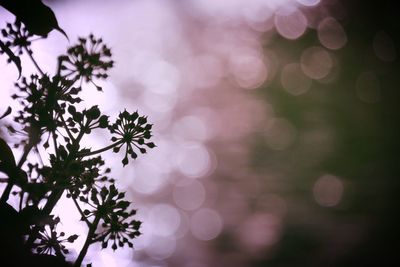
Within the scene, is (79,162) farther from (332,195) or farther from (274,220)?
(332,195)

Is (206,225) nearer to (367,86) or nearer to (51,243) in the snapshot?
(367,86)

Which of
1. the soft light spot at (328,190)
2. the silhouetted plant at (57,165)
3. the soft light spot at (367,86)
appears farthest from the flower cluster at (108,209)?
the soft light spot at (367,86)

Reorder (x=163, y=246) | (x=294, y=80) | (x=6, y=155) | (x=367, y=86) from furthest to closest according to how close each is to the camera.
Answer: (x=294, y=80) < (x=367, y=86) < (x=163, y=246) < (x=6, y=155)

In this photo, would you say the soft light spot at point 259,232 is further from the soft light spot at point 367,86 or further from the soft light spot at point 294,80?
the soft light spot at point 367,86

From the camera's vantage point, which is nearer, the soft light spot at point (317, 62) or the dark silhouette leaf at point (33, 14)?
the dark silhouette leaf at point (33, 14)

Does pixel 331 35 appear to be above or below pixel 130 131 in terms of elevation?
above

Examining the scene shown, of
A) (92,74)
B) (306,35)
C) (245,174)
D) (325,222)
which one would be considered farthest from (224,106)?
(92,74)

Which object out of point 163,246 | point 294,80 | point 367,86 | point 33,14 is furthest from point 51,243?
point 367,86

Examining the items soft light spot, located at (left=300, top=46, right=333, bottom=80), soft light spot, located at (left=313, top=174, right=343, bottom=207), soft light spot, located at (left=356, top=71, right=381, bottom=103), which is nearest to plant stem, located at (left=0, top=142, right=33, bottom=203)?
soft light spot, located at (left=313, top=174, right=343, bottom=207)
